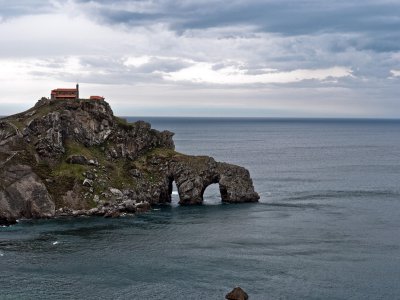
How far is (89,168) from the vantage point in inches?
6978

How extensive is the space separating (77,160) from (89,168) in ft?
16.4

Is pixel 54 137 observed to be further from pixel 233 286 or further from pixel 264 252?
pixel 233 286

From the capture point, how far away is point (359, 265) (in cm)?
11938

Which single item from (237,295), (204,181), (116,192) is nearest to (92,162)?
(116,192)

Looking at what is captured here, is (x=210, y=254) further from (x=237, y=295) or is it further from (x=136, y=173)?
(x=136, y=173)

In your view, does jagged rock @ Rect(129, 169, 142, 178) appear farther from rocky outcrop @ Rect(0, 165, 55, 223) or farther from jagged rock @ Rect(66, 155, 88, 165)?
rocky outcrop @ Rect(0, 165, 55, 223)

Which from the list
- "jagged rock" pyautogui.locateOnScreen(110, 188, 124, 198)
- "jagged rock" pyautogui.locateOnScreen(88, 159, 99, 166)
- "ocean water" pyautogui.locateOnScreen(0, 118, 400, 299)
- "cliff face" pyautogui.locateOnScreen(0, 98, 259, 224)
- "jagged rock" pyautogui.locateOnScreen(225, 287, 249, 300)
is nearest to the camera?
"jagged rock" pyautogui.locateOnScreen(225, 287, 249, 300)

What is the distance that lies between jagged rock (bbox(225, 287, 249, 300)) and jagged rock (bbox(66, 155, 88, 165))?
93.7 m

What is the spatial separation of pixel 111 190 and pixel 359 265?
82.4 m

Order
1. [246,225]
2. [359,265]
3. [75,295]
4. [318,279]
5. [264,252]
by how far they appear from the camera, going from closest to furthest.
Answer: [75,295]
[318,279]
[359,265]
[264,252]
[246,225]

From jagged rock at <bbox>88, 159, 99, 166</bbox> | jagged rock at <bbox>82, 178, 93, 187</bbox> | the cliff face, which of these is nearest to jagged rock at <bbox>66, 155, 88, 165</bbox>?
the cliff face

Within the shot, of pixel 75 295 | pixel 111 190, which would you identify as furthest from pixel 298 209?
pixel 75 295

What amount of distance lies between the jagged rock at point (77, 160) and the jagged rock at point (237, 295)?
9367 cm

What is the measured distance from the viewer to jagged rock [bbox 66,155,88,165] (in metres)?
178
